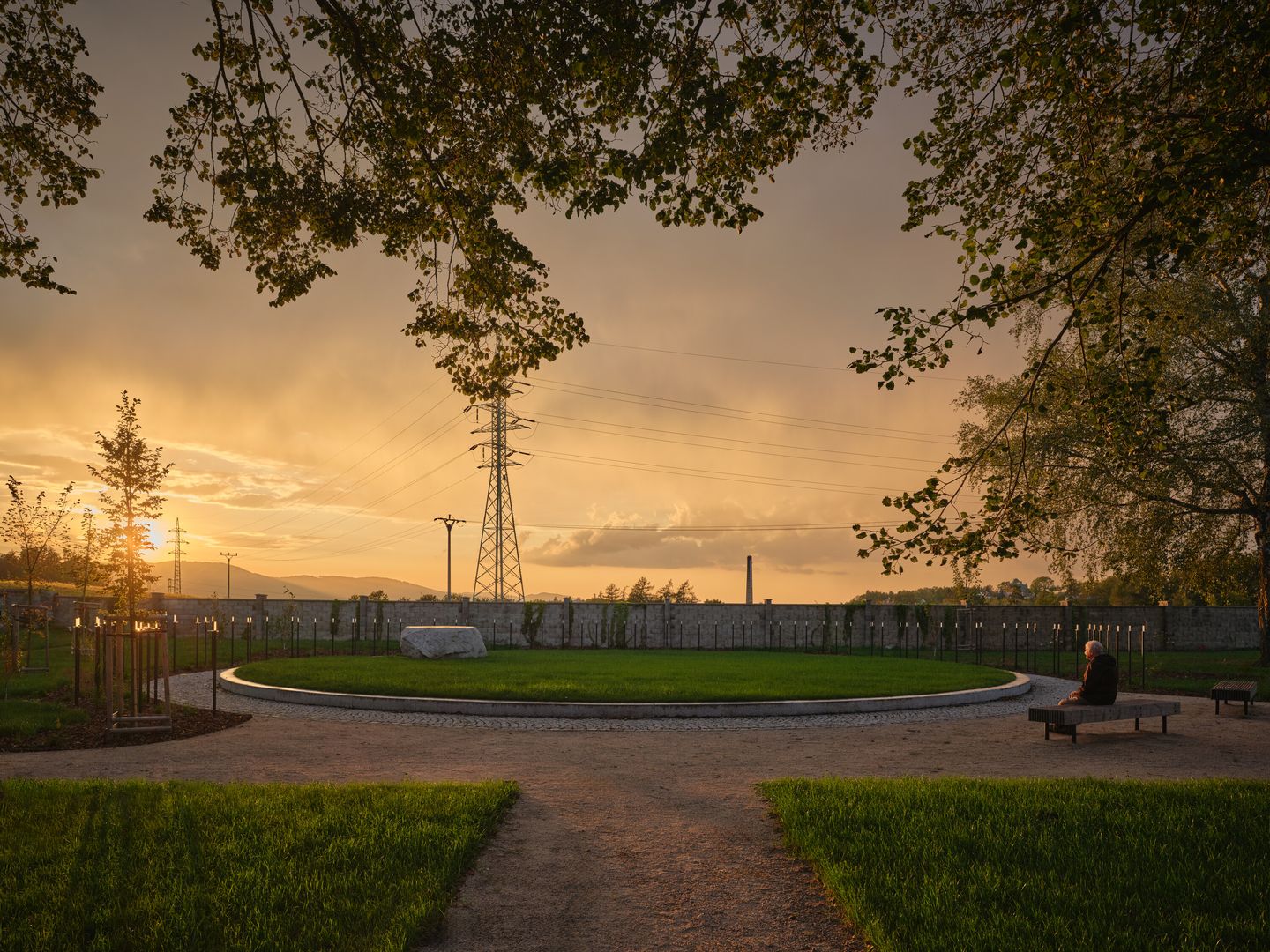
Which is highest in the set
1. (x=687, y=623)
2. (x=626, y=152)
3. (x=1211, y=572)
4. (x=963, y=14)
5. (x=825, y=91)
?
(x=963, y=14)

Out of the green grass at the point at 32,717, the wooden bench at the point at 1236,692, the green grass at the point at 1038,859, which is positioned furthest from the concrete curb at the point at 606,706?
the green grass at the point at 1038,859

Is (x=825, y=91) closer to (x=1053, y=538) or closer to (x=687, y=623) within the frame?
(x=1053, y=538)

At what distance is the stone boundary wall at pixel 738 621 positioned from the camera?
32344 mm

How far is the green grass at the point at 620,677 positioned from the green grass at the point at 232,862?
7.21 metres

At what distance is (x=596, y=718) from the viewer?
43.0ft

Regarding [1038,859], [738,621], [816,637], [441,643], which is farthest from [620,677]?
[816,637]

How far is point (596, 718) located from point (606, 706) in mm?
247

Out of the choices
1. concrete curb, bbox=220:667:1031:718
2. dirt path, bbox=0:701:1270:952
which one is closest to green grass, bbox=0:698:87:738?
dirt path, bbox=0:701:1270:952

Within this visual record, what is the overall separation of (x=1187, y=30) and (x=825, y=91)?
3.13 meters

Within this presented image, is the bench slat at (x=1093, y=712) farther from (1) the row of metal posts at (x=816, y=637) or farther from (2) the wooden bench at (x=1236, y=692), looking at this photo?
(1) the row of metal posts at (x=816, y=637)

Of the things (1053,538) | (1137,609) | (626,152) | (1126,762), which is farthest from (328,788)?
(1137,609)

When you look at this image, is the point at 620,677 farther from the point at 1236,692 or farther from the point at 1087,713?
the point at 1236,692

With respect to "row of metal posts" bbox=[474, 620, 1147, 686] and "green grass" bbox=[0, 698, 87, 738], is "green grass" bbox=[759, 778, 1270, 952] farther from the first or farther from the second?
"row of metal posts" bbox=[474, 620, 1147, 686]

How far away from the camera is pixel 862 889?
529 centimetres
